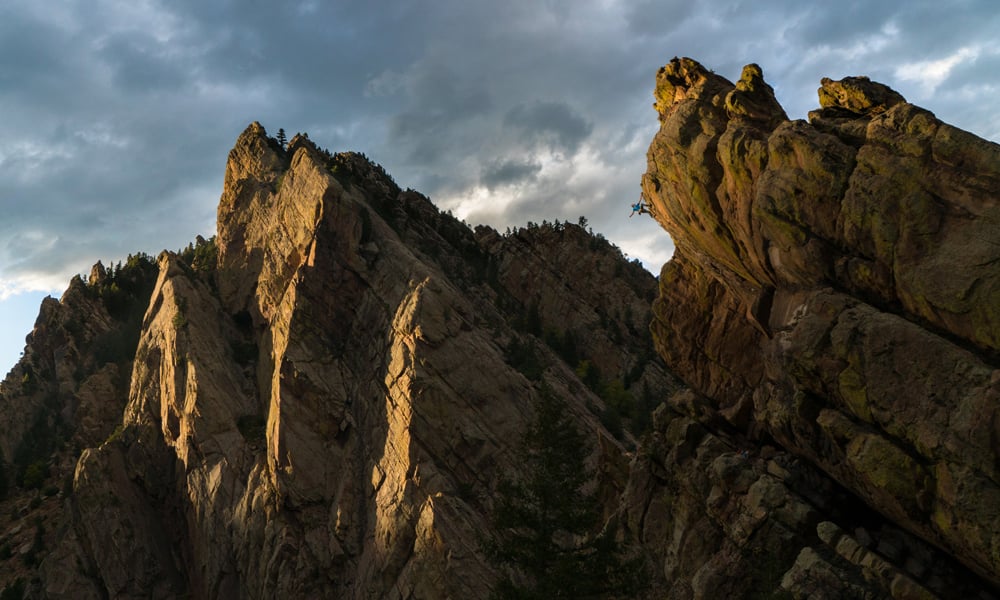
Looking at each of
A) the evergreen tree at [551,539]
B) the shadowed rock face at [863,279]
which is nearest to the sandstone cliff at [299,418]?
the evergreen tree at [551,539]

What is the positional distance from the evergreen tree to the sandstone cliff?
939 cm

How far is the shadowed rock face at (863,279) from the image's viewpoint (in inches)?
928

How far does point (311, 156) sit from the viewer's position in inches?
2864

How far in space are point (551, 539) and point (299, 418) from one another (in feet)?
101

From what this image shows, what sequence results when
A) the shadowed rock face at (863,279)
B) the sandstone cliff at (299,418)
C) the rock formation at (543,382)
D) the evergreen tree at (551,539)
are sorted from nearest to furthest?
the shadowed rock face at (863,279)
the rock formation at (543,382)
the evergreen tree at (551,539)
the sandstone cliff at (299,418)

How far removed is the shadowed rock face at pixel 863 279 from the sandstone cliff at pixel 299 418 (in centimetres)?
1404

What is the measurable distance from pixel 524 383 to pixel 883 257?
35217 millimetres

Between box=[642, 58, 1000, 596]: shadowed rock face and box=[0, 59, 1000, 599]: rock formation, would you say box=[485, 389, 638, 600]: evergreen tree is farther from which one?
box=[642, 58, 1000, 596]: shadowed rock face

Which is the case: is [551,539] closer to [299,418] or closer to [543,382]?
[543,382]

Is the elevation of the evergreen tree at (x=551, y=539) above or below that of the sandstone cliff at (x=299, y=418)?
below

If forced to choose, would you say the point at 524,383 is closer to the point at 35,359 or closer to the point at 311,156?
the point at 311,156

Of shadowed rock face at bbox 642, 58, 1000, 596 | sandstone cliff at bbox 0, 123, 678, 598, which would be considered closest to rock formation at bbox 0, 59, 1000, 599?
shadowed rock face at bbox 642, 58, 1000, 596

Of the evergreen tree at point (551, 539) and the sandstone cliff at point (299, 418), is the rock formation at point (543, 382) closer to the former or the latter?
the sandstone cliff at point (299, 418)

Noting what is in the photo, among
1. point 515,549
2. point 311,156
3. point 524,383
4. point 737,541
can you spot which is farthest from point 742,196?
point 311,156
